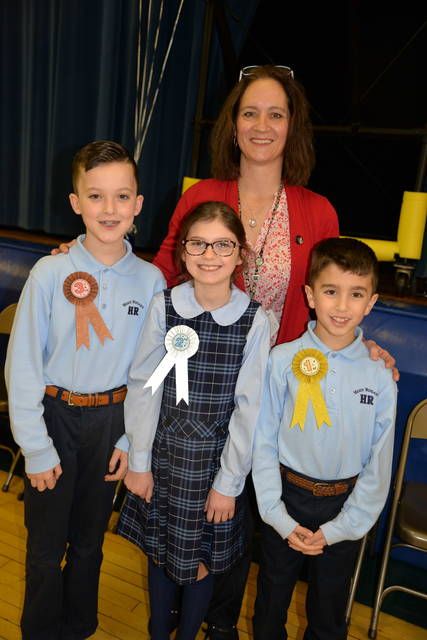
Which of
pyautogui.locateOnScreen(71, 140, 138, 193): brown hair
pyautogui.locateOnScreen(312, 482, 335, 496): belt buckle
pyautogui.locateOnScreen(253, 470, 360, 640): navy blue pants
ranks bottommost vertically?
pyautogui.locateOnScreen(253, 470, 360, 640): navy blue pants

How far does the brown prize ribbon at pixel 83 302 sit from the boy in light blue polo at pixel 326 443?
0.47m

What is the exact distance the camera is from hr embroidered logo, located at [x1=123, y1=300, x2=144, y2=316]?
1439 mm

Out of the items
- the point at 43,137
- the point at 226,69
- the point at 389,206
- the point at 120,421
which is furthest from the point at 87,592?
the point at 389,206

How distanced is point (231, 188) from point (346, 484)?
2.98ft

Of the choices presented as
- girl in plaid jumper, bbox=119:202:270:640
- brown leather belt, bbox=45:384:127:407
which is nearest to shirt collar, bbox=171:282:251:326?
girl in plaid jumper, bbox=119:202:270:640

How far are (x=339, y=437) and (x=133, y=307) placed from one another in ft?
2.08

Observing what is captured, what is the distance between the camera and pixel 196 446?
1358mm

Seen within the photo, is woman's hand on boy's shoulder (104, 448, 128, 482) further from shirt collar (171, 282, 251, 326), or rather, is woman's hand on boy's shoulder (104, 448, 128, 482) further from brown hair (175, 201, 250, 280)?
brown hair (175, 201, 250, 280)

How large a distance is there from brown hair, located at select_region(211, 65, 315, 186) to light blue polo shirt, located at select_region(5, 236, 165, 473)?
1.48 ft

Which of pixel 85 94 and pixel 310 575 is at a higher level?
pixel 85 94

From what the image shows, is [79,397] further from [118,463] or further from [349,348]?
[349,348]

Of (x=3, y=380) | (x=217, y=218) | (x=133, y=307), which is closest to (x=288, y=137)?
(x=217, y=218)

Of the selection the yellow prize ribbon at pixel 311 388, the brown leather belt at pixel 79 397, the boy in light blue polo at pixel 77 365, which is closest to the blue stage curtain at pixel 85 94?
the boy in light blue polo at pixel 77 365

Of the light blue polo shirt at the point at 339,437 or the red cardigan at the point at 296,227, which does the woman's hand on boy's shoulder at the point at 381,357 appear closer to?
the light blue polo shirt at the point at 339,437
